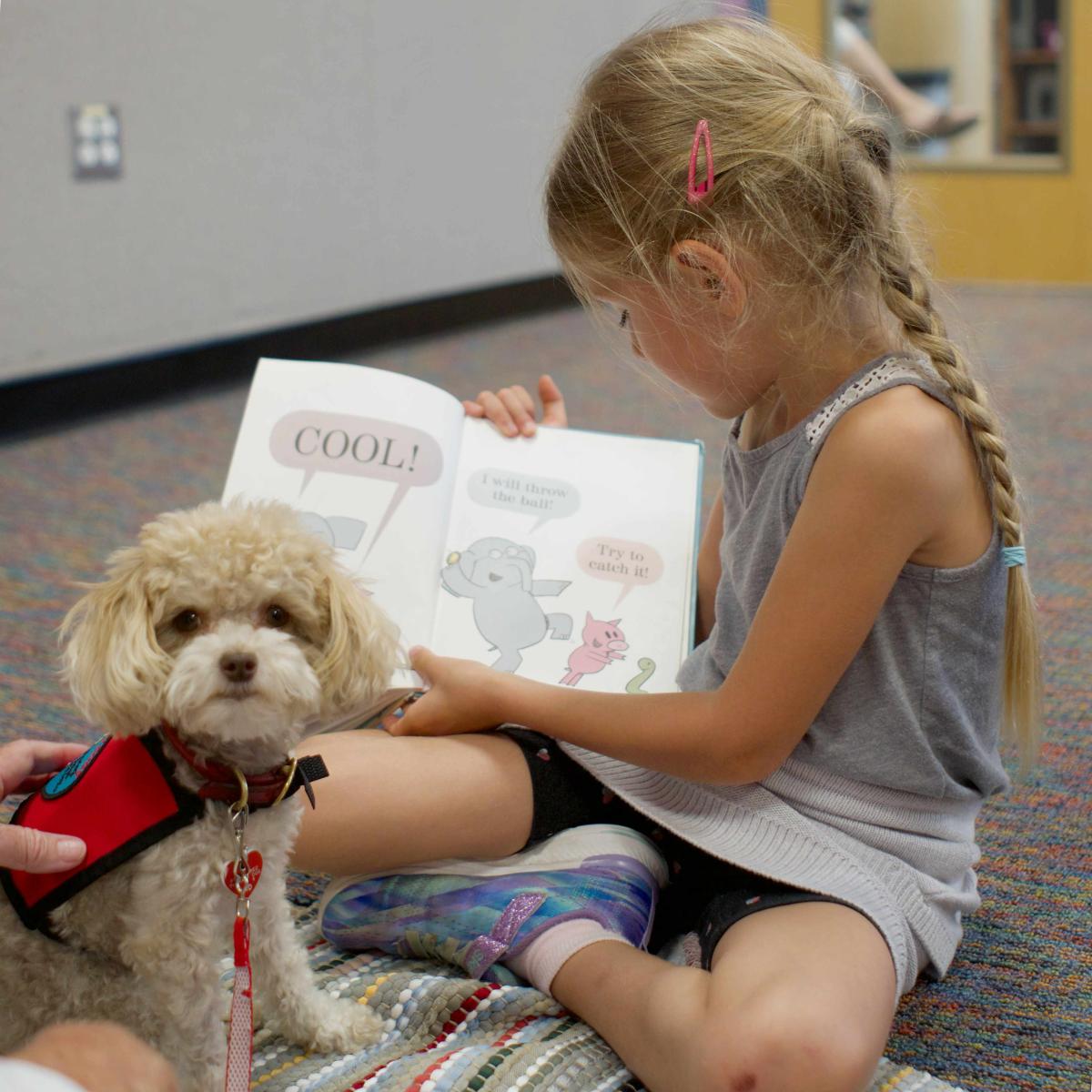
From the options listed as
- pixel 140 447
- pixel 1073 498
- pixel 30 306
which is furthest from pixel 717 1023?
pixel 30 306

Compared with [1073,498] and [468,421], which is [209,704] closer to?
[468,421]

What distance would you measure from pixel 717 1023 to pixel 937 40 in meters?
4.17

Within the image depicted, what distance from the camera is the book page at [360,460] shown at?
1166 mm

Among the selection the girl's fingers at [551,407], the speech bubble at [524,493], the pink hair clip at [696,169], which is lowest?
the speech bubble at [524,493]

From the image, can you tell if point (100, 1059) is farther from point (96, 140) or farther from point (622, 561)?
point (96, 140)

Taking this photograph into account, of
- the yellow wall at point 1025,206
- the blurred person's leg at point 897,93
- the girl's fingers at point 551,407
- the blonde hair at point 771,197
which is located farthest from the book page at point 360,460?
the blurred person's leg at point 897,93

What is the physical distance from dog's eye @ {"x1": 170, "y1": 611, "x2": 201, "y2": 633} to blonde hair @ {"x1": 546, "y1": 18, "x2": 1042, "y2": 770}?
400mm

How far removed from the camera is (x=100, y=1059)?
49cm

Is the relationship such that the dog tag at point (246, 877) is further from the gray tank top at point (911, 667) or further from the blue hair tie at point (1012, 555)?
the blue hair tie at point (1012, 555)

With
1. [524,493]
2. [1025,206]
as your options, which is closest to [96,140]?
[524,493]

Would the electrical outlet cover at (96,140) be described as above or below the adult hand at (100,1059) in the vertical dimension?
above

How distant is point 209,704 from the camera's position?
760 mm

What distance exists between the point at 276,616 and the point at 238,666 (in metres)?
0.08

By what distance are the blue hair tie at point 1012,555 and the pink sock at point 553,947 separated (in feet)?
1.29
